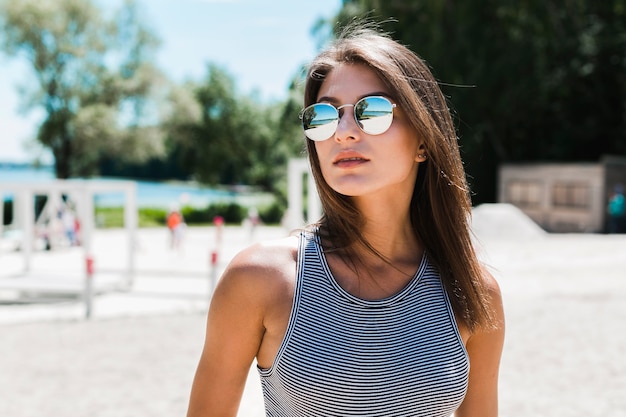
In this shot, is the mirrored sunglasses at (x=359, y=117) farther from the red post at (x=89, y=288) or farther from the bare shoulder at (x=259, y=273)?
the red post at (x=89, y=288)

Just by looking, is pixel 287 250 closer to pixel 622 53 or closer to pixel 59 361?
pixel 59 361

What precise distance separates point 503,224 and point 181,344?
1450 centimetres

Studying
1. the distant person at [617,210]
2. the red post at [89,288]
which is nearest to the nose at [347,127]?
the red post at [89,288]

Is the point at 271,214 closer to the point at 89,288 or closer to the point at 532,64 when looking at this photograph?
the point at 532,64

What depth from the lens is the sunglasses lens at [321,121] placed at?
1.57 m

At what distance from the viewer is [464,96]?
105 feet

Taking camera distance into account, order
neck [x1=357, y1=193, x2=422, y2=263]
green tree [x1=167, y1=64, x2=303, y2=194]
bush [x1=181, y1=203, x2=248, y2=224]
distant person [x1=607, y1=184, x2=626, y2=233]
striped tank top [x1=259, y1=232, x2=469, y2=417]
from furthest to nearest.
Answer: green tree [x1=167, y1=64, x2=303, y2=194], bush [x1=181, y1=203, x2=248, y2=224], distant person [x1=607, y1=184, x2=626, y2=233], neck [x1=357, y1=193, x2=422, y2=263], striped tank top [x1=259, y1=232, x2=469, y2=417]

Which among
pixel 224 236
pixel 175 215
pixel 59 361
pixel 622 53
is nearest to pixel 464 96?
pixel 622 53

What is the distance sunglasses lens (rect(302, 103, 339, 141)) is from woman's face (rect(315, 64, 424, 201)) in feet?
0.06

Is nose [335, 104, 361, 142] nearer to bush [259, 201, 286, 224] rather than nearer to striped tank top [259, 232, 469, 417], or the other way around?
striped tank top [259, 232, 469, 417]

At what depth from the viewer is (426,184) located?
180 centimetres

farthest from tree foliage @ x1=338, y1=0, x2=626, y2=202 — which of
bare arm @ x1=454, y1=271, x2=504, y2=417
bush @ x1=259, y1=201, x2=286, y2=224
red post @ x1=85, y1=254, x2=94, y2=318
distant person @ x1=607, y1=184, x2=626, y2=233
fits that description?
bare arm @ x1=454, y1=271, x2=504, y2=417

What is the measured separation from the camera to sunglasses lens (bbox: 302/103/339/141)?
5.16ft

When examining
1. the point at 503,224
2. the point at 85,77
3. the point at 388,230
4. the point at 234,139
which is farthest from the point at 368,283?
the point at 234,139
